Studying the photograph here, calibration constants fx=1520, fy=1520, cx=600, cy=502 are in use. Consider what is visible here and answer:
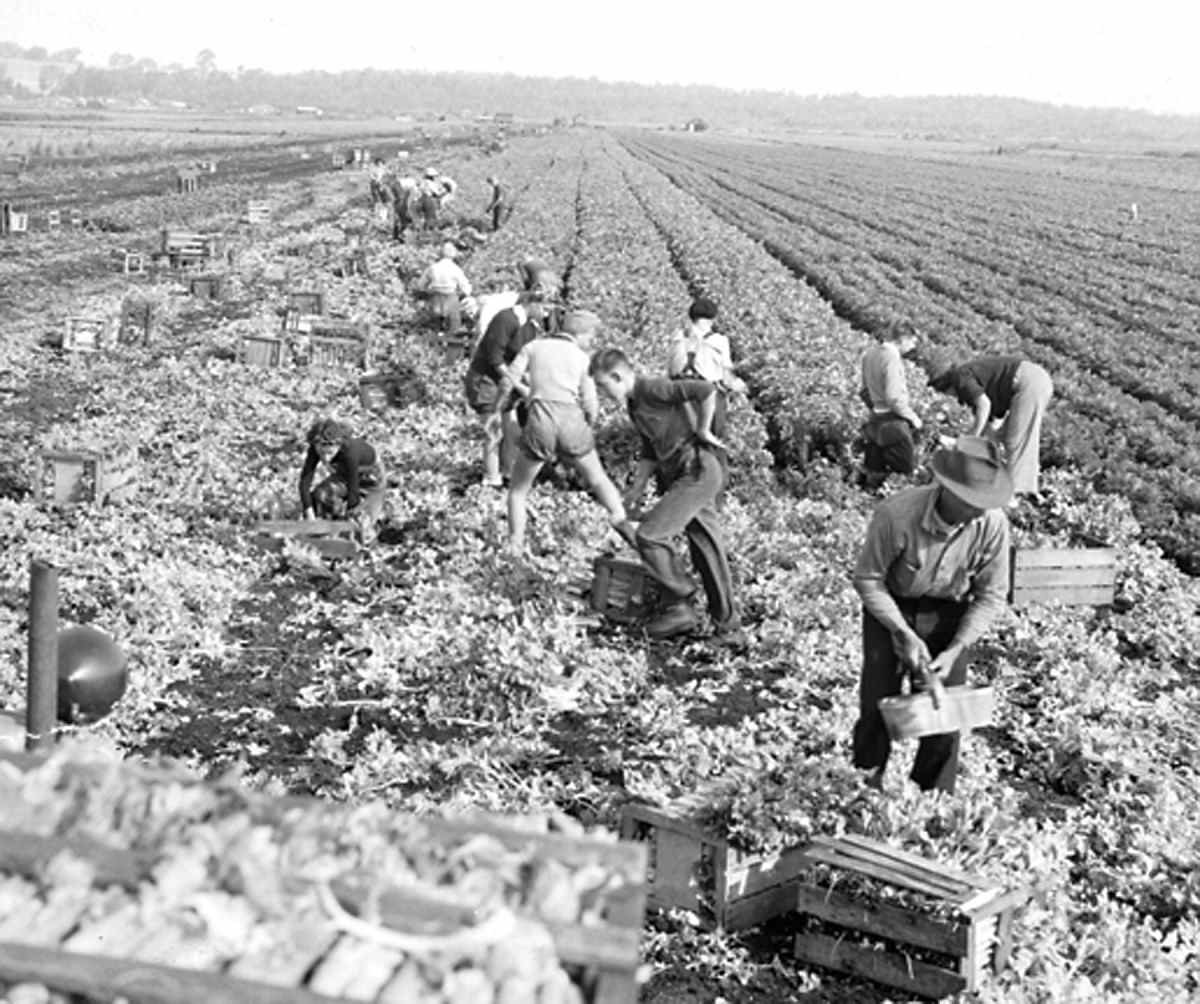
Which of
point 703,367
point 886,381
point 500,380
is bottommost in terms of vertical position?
point 500,380

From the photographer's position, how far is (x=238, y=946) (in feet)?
9.48

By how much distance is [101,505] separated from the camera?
11.7 metres

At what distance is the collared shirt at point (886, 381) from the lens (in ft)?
40.8

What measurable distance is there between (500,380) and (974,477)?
6.45m

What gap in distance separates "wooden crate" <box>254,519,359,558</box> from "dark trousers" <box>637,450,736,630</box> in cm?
264

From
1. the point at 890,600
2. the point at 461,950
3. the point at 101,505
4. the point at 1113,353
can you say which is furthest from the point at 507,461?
the point at 1113,353

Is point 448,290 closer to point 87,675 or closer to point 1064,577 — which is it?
point 1064,577

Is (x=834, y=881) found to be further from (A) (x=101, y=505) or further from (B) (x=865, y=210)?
(B) (x=865, y=210)

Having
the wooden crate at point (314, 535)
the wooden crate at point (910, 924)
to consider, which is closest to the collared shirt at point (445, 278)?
the wooden crate at point (314, 535)

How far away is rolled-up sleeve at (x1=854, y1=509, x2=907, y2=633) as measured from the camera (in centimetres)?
633

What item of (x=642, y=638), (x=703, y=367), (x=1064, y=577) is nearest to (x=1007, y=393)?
Answer: (x=1064, y=577)

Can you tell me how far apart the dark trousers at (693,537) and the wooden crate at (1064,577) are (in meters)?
2.06

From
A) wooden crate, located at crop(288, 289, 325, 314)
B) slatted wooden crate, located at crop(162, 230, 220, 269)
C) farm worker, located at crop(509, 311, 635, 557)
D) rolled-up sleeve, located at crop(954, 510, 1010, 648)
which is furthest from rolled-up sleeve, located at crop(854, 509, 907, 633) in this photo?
slatted wooden crate, located at crop(162, 230, 220, 269)

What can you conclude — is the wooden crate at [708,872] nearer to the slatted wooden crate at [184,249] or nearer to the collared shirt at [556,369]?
the collared shirt at [556,369]
